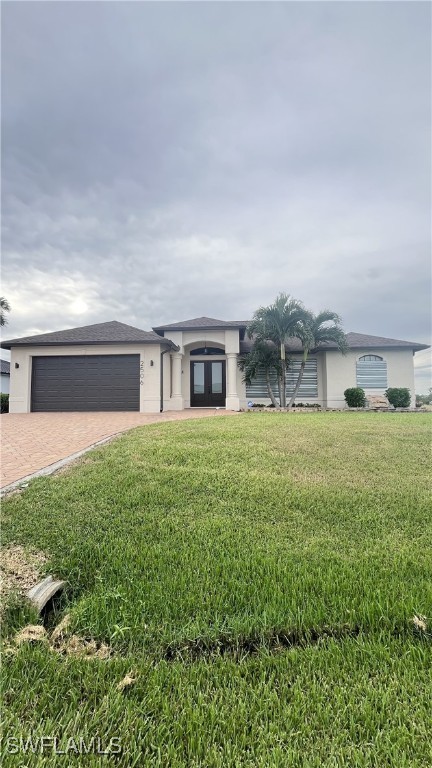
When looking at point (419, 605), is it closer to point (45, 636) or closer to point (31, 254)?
point (45, 636)

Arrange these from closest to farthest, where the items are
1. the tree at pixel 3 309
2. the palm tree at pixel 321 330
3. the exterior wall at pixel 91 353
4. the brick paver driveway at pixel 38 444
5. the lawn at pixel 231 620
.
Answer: the lawn at pixel 231 620, the brick paver driveway at pixel 38 444, the exterior wall at pixel 91 353, the palm tree at pixel 321 330, the tree at pixel 3 309

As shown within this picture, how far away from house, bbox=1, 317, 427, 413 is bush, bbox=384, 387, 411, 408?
1.14 meters

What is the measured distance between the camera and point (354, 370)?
66.4ft

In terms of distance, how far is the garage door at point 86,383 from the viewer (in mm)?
16781

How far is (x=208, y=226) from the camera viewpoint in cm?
1866

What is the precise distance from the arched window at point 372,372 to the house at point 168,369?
0.19 ft

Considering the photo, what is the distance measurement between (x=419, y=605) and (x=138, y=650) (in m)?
1.95

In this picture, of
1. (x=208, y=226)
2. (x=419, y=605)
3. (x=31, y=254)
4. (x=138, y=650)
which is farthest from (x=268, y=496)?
(x=208, y=226)

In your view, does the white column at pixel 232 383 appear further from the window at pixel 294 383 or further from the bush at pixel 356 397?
the bush at pixel 356 397

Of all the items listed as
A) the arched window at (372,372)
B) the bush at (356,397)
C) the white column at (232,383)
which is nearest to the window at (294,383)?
the white column at (232,383)

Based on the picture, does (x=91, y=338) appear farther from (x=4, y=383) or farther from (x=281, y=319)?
(x=4, y=383)

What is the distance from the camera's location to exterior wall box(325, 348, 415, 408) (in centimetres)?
2003

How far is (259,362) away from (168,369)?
511 cm

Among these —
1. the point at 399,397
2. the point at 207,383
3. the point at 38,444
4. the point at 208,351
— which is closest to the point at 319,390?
the point at 399,397
